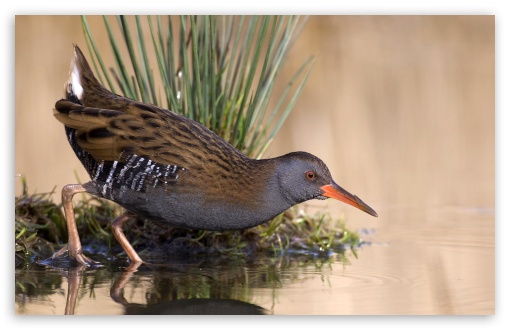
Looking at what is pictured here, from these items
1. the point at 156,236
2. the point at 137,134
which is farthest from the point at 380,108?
the point at 137,134

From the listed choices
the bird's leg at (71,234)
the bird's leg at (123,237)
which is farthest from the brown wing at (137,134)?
the bird's leg at (123,237)

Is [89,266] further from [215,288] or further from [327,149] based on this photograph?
[327,149]

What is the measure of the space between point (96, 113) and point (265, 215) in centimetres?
106

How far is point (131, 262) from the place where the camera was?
556 centimetres

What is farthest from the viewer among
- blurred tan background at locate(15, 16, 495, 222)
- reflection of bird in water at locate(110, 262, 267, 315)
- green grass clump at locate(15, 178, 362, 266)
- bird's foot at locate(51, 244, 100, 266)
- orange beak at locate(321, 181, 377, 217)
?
blurred tan background at locate(15, 16, 495, 222)

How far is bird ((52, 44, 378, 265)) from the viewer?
511cm

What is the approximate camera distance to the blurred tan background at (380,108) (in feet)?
23.6

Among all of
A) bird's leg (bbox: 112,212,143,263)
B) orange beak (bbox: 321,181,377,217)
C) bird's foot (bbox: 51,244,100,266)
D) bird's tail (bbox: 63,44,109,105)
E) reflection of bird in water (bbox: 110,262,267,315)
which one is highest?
bird's tail (bbox: 63,44,109,105)

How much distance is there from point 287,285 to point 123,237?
3.80ft

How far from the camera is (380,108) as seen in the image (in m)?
8.48

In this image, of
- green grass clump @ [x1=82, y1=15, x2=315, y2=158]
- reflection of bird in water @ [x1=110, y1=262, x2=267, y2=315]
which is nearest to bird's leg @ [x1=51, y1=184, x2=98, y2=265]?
green grass clump @ [x1=82, y1=15, x2=315, y2=158]

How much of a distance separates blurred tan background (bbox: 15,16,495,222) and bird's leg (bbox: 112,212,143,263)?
Answer: 1390mm

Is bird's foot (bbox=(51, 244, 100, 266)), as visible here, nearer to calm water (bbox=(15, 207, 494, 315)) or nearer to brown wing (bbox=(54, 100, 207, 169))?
calm water (bbox=(15, 207, 494, 315))
